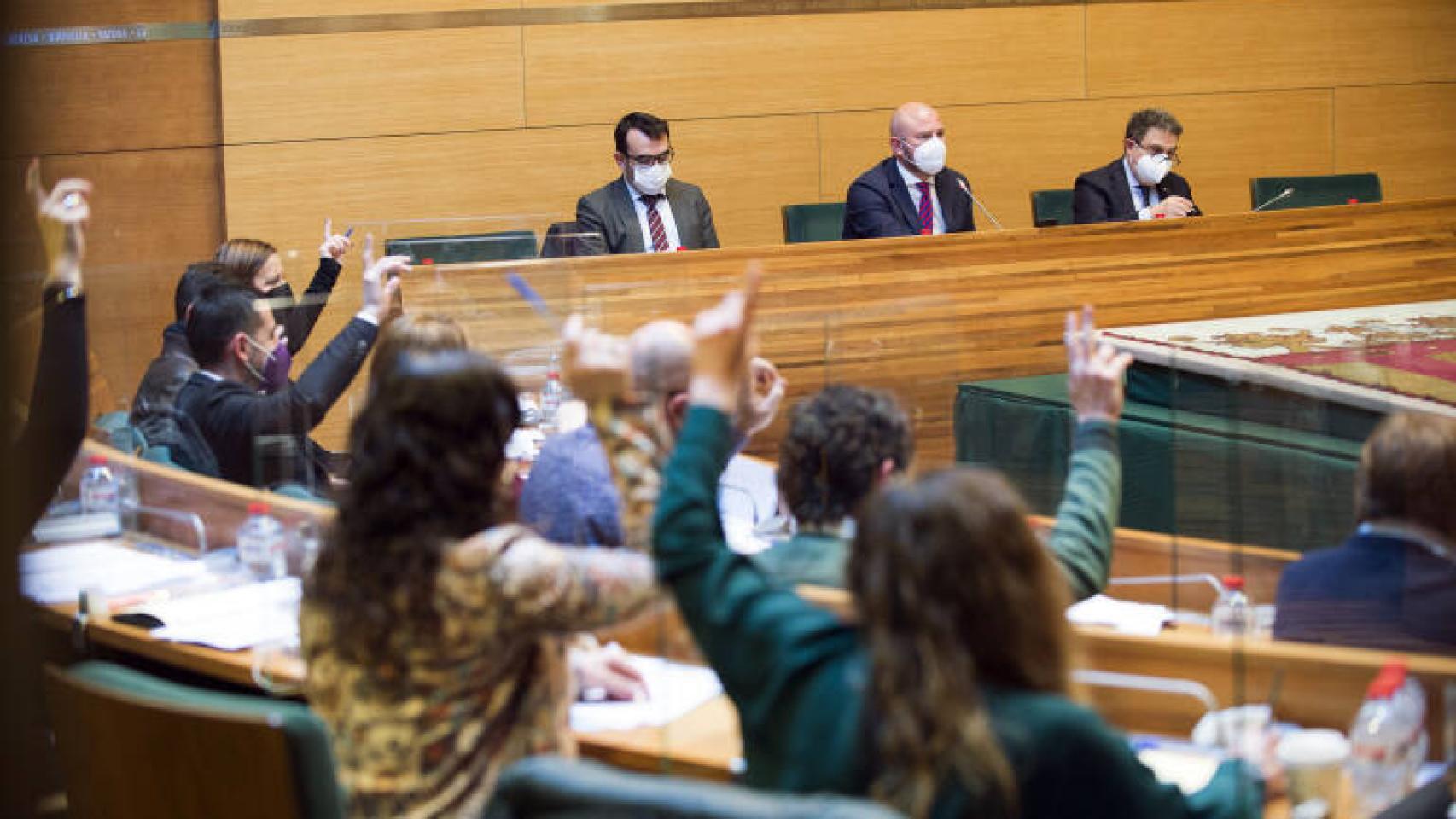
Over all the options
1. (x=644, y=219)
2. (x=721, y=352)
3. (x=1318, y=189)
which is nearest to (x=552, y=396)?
(x=644, y=219)

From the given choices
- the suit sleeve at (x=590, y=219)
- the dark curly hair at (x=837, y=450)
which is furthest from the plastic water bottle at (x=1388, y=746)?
the suit sleeve at (x=590, y=219)

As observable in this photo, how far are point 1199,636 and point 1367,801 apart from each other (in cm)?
37

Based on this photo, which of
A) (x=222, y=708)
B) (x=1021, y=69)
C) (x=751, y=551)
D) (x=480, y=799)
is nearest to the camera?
(x=480, y=799)

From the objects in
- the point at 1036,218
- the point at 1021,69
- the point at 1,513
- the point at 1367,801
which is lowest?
the point at 1367,801

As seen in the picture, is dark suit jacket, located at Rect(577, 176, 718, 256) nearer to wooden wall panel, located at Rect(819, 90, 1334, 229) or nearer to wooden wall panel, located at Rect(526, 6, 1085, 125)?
wooden wall panel, located at Rect(526, 6, 1085, 125)

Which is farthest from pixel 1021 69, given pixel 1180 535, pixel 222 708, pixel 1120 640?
pixel 222 708

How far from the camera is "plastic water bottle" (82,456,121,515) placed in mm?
3369

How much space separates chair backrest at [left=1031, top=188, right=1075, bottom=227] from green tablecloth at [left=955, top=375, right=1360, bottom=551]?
337 centimetres

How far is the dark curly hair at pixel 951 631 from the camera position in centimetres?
145

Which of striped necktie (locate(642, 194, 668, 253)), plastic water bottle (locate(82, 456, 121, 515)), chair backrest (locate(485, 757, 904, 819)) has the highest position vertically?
striped necktie (locate(642, 194, 668, 253))

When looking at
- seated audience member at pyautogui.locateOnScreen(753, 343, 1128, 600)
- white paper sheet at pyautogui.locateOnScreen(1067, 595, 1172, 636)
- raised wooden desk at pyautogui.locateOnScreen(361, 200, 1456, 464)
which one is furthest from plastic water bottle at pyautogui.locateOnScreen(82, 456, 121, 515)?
white paper sheet at pyautogui.locateOnScreen(1067, 595, 1172, 636)

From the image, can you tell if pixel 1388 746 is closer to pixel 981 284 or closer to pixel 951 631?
pixel 951 631

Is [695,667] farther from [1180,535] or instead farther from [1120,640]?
[1180,535]

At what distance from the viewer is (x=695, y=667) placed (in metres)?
2.06
